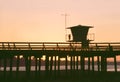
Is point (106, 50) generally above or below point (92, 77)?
above

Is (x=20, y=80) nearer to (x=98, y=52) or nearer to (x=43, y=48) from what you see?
(x=43, y=48)

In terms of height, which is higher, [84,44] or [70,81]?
[84,44]

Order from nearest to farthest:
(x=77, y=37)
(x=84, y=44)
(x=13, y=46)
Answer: (x=13, y=46)
(x=84, y=44)
(x=77, y=37)

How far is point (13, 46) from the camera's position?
5241 cm

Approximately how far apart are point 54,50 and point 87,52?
403 cm

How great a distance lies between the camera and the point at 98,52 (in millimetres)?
55438

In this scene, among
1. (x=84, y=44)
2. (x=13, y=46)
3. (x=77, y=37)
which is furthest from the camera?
(x=77, y=37)

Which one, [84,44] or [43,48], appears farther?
[84,44]

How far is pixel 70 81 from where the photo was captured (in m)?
55.2

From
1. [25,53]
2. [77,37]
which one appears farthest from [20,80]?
[77,37]

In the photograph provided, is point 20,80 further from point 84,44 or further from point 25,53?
point 84,44

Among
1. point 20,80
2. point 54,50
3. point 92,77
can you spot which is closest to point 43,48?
point 54,50

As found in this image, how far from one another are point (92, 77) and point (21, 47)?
36.6 ft

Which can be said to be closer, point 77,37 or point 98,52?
point 98,52
